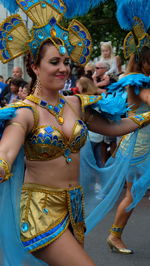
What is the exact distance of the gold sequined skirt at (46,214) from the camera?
306 centimetres

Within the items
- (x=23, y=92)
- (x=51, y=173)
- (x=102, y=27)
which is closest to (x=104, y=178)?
(x=51, y=173)

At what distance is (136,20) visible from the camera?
14.8 feet

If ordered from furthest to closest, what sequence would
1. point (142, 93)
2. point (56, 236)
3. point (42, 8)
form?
point (142, 93), point (42, 8), point (56, 236)

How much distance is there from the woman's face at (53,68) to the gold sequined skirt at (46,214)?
23.2 inches

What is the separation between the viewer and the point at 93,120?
11.6 feet

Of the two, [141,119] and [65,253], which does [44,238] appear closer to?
[65,253]

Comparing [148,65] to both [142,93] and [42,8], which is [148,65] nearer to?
[142,93]

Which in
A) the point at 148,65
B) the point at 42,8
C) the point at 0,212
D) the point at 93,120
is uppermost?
the point at 42,8

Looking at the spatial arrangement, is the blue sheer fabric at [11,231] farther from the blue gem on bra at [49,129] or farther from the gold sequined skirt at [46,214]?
the blue gem on bra at [49,129]

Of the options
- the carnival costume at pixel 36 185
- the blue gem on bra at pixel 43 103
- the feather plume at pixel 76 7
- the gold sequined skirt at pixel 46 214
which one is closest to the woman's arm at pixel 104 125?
the carnival costume at pixel 36 185

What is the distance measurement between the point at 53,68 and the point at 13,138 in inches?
20.1

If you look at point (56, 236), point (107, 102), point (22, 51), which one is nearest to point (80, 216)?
point (56, 236)

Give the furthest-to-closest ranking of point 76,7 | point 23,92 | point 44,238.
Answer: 1. point 23,92
2. point 76,7
3. point 44,238

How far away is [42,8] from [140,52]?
1559mm
